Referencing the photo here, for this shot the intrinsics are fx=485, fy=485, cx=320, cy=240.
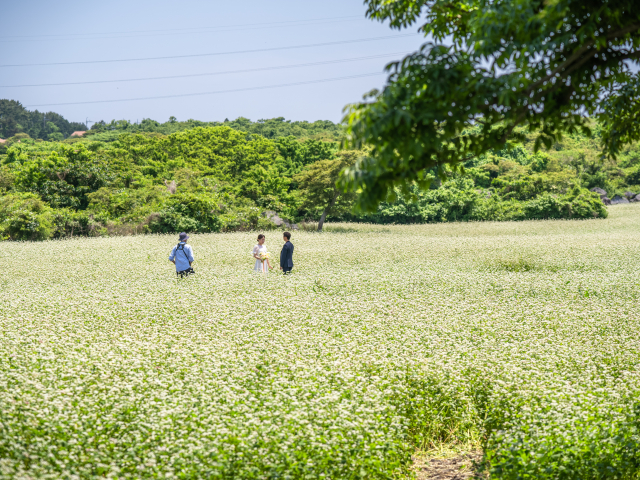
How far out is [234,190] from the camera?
38375 mm

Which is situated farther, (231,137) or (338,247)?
(231,137)

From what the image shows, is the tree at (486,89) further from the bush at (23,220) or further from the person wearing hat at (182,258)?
the bush at (23,220)

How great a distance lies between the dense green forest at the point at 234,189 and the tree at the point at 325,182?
0.26 ft

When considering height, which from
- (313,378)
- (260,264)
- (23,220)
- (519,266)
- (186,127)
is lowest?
(313,378)

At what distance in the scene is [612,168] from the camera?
58906 mm

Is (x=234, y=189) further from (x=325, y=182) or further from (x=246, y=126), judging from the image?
(x=246, y=126)

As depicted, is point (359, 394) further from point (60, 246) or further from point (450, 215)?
point (450, 215)

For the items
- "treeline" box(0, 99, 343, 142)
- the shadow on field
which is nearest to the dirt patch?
the shadow on field

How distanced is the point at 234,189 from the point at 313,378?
112 ft

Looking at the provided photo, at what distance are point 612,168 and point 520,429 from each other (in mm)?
64838

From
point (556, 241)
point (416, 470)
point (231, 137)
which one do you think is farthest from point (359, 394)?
point (231, 137)

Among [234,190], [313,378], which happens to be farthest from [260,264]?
[234,190]

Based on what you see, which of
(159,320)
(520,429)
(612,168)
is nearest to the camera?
(520,429)

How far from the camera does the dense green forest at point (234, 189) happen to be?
2991 centimetres
